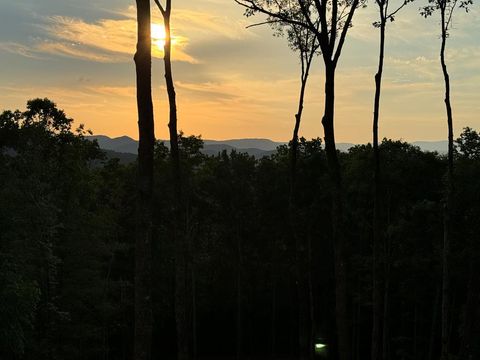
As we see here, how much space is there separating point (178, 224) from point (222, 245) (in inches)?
1052

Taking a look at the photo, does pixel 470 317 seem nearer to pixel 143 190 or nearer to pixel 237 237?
pixel 143 190

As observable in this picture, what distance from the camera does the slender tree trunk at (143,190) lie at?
25.1 ft

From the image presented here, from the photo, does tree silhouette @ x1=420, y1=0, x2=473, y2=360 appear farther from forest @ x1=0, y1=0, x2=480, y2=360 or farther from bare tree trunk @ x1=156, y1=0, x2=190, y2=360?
bare tree trunk @ x1=156, y1=0, x2=190, y2=360

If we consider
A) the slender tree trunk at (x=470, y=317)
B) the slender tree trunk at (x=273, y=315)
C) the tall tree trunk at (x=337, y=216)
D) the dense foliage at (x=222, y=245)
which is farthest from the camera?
the slender tree trunk at (x=273, y=315)

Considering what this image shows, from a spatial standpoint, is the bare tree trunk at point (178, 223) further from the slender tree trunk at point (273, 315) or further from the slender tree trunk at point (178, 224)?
the slender tree trunk at point (273, 315)

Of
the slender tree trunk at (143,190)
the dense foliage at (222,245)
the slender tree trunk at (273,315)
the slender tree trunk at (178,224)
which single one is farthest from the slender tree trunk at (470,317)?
the slender tree trunk at (273,315)

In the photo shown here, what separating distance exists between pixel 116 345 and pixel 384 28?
34961mm

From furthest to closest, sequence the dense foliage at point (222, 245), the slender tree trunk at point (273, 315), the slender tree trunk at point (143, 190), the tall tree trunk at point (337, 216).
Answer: the slender tree trunk at point (273, 315) < the dense foliage at point (222, 245) < the tall tree trunk at point (337, 216) < the slender tree trunk at point (143, 190)

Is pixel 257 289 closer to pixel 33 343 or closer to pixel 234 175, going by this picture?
pixel 234 175

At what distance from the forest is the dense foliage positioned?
108 mm

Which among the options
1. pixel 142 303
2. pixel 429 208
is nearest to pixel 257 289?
pixel 429 208

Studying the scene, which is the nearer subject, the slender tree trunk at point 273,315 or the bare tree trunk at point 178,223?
the bare tree trunk at point 178,223

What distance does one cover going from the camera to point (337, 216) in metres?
12.9

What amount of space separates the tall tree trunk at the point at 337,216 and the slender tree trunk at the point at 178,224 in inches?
171
